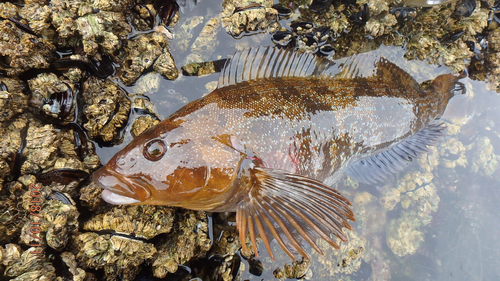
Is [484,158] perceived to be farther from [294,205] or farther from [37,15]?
[37,15]

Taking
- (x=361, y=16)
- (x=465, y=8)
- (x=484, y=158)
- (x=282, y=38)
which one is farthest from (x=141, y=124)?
(x=484, y=158)

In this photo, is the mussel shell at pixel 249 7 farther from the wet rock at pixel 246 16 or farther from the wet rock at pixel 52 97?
the wet rock at pixel 52 97

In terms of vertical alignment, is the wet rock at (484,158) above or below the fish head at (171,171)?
below

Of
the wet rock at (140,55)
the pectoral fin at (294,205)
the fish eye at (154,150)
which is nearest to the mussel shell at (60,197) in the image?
the fish eye at (154,150)

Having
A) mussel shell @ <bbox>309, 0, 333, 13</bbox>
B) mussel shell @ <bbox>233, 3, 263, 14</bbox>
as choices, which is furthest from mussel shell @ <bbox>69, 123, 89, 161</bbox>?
mussel shell @ <bbox>309, 0, 333, 13</bbox>

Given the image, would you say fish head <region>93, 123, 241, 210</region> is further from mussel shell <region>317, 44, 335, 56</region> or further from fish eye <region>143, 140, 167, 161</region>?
mussel shell <region>317, 44, 335, 56</region>

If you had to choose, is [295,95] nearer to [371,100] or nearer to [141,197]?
[371,100]

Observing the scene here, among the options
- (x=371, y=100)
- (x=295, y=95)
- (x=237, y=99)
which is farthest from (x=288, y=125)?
(x=371, y=100)
